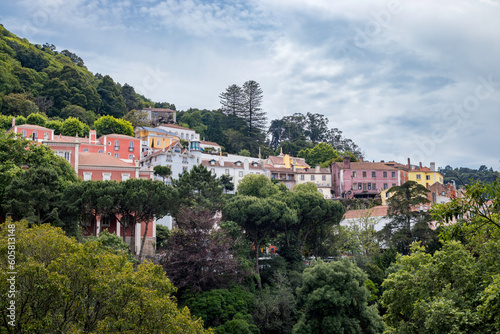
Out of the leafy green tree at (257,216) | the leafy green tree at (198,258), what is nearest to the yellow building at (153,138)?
the leafy green tree at (257,216)

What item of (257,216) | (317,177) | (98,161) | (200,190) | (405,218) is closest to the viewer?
(257,216)

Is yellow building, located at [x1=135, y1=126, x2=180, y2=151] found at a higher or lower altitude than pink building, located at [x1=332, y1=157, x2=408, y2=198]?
higher

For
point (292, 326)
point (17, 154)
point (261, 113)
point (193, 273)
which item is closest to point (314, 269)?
point (292, 326)

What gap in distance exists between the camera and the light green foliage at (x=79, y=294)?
13.1m

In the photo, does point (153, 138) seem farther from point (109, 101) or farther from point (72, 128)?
point (109, 101)

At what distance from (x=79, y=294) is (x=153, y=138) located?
7084 centimetres

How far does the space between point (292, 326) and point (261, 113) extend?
76.1 meters

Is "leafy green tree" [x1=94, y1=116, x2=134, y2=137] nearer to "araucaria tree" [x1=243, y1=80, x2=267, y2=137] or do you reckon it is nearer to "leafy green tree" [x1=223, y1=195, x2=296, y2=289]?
"araucaria tree" [x1=243, y1=80, x2=267, y2=137]

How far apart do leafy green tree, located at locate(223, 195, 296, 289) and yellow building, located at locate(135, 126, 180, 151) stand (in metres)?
46.6

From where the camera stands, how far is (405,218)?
136 ft

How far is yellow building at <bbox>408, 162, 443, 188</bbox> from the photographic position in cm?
7794

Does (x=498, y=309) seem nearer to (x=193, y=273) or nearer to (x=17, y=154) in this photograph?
(x=193, y=273)

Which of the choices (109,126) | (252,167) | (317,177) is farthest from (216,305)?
(109,126)

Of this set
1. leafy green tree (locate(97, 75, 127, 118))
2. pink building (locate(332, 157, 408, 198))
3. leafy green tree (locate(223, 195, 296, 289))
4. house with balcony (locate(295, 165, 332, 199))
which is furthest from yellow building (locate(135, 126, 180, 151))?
leafy green tree (locate(223, 195, 296, 289))
